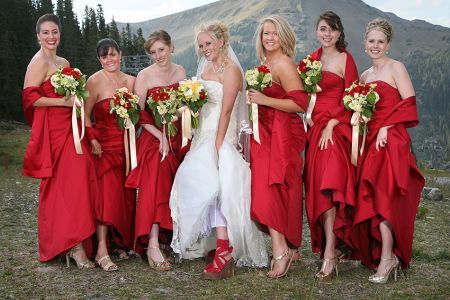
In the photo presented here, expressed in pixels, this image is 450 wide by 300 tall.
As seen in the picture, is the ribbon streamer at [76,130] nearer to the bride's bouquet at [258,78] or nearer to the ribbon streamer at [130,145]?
the ribbon streamer at [130,145]

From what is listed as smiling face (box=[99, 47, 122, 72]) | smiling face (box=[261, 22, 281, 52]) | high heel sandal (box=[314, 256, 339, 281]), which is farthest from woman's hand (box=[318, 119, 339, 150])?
smiling face (box=[99, 47, 122, 72])

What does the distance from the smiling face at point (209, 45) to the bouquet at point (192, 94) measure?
0.40m

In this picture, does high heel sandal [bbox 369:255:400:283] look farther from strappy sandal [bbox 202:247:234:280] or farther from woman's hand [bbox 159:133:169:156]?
woman's hand [bbox 159:133:169:156]

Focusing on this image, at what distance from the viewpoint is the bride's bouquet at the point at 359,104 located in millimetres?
6988

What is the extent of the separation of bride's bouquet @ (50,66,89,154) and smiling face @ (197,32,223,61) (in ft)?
5.49

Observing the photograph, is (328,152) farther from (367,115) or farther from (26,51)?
(26,51)

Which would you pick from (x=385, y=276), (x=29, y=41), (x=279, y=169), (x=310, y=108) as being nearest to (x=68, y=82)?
(x=279, y=169)

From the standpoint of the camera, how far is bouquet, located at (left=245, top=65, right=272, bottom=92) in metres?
7.07

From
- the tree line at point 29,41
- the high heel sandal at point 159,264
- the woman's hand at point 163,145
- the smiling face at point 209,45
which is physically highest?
→ the tree line at point 29,41

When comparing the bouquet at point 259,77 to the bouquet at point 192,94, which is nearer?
the bouquet at point 259,77

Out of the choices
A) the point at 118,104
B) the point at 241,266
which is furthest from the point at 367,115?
the point at 118,104

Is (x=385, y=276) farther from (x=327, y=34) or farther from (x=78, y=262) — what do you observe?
→ (x=78, y=262)

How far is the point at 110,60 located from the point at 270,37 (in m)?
2.29

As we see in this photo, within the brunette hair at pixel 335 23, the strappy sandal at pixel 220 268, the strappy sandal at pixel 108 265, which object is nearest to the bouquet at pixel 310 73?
the brunette hair at pixel 335 23
